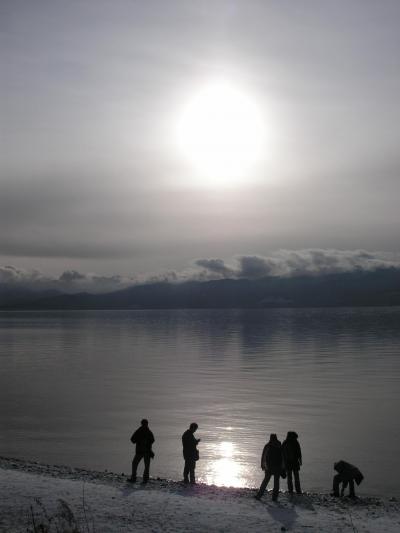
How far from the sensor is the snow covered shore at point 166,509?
1681 cm

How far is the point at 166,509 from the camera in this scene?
18297 mm

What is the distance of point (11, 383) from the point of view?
196ft

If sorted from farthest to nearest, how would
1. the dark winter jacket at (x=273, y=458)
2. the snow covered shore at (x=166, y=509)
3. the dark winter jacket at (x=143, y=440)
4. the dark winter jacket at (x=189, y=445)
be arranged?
1. the dark winter jacket at (x=143, y=440)
2. the dark winter jacket at (x=189, y=445)
3. the dark winter jacket at (x=273, y=458)
4. the snow covered shore at (x=166, y=509)

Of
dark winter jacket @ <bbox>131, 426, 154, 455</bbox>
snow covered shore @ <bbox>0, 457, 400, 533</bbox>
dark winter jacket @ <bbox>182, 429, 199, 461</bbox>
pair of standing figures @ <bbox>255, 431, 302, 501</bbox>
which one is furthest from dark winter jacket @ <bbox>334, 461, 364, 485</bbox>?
dark winter jacket @ <bbox>131, 426, 154, 455</bbox>

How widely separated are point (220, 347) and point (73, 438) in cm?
7080

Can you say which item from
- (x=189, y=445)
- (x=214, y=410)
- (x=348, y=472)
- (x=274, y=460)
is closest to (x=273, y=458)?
(x=274, y=460)

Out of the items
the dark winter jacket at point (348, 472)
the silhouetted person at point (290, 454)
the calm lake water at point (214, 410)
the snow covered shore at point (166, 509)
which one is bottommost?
the calm lake water at point (214, 410)

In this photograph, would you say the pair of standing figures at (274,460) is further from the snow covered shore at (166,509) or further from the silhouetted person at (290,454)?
the snow covered shore at (166,509)

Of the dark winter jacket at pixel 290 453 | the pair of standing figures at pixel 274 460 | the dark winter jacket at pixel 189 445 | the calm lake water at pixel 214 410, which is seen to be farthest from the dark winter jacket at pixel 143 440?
the calm lake water at pixel 214 410

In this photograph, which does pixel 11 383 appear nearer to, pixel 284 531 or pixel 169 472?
pixel 169 472

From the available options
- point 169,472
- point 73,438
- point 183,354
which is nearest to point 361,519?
point 169,472

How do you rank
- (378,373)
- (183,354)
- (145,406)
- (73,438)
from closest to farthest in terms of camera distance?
1. (73,438)
2. (145,406)
3. (378,373)
4. (183,354)

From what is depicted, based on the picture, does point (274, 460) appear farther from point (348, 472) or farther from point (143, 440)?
point (143, 440)

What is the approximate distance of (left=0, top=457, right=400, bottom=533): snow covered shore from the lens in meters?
16.8
